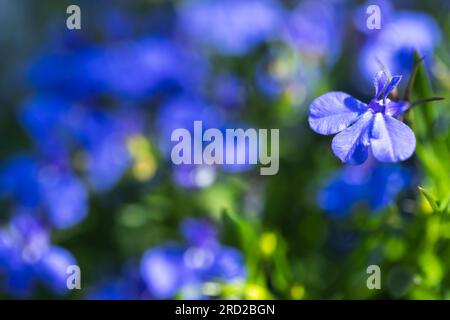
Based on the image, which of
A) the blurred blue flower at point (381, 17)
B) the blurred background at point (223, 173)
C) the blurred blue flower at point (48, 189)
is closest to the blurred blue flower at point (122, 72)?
the blurred background at point (223, 173)

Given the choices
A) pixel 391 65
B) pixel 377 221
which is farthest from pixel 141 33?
pixel 377 221

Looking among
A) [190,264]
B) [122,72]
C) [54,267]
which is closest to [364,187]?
[190,264]

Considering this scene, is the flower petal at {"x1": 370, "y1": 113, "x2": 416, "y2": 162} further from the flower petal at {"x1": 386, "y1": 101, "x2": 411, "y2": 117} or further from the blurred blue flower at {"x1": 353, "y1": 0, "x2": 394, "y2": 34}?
the blurred blue flower at {"x1": 353, "y1": 0, "x2": 394, "y2": 34}

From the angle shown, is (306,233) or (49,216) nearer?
(306,233)

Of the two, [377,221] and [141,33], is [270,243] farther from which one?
[141,33]

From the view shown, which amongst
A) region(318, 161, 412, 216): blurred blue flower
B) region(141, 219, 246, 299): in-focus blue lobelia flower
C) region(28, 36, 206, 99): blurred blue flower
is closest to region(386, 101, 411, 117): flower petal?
region(318, 161, 412, 216): blurred blue flower

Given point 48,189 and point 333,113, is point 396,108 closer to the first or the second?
point 333,113
